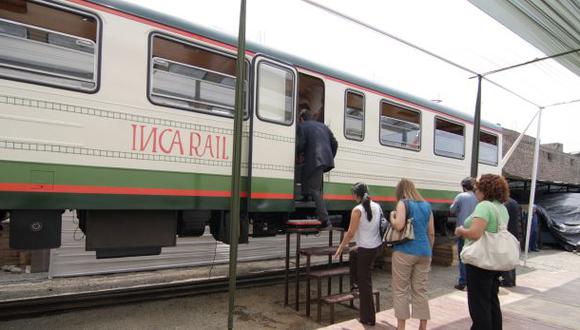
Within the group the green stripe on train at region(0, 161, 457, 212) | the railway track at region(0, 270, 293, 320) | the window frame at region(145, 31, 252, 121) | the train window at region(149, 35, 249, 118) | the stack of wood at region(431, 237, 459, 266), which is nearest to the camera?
the green stripe on train at region(0, 161, 457, 212)

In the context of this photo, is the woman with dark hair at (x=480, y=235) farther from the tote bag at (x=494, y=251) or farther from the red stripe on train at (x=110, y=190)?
the red stripe on train at (x=110, y=190)

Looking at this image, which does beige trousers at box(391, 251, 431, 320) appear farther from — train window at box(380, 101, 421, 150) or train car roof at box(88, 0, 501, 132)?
train window at box(380, 101, 421, 150)

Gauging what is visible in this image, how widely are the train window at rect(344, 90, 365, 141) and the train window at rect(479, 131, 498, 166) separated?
4723 millimetres

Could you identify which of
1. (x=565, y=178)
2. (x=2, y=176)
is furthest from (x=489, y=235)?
(x=565, y=178)

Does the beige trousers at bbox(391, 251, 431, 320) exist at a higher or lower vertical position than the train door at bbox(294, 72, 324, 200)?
lower

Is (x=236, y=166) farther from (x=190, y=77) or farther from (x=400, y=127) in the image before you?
(x=400, y=127)

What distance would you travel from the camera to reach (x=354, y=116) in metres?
6.55

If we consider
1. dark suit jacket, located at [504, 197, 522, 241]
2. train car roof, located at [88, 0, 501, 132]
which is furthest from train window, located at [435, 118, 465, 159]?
dark suit jacket, located at [504, 197, 522, 241]

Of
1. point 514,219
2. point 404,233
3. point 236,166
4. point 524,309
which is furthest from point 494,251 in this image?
point 514,219

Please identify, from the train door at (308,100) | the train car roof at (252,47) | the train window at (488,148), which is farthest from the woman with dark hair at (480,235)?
the train window at (488,148)

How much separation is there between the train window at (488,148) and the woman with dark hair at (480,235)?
6760 mm

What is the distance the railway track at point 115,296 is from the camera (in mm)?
4867

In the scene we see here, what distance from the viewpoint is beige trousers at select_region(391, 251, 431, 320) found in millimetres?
4113

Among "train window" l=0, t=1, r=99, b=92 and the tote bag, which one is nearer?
the tote bag
